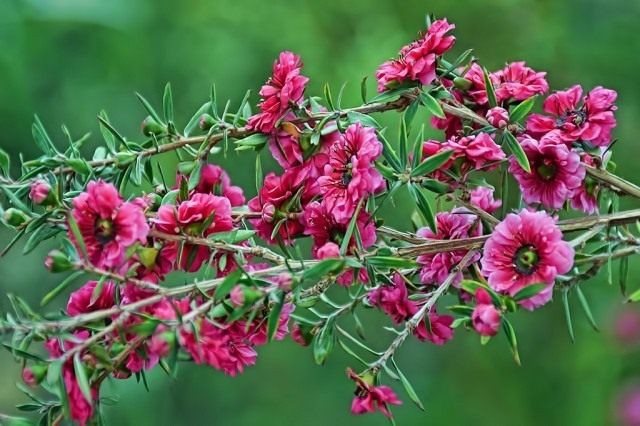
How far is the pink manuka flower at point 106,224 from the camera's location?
0.61 m

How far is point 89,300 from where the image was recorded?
66cm

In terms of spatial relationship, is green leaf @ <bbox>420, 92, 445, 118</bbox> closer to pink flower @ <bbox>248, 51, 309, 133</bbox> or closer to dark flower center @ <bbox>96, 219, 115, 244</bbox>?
pink flower @ <bbox>248, 51, 309, 133</bbox>

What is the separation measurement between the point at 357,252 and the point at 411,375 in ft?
4.81

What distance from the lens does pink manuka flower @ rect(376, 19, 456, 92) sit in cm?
68

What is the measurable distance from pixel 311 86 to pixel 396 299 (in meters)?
1.23

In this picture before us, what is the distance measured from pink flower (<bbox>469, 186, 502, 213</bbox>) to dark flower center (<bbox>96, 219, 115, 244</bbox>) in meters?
0.27

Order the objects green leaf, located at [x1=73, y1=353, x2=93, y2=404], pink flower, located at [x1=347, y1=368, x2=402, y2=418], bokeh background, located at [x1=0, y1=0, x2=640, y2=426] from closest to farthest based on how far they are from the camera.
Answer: green leaf, located at [x1=73, y1=353, x2=93, y2=404] < pink flower, located at [x1=347, y1=368, x2=402, y2=418] < bokeh background, located at [x1=0, y1=0, x2=640, y2=426]

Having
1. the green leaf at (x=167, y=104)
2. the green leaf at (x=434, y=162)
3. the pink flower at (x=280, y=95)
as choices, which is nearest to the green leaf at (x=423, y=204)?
the green leaf at (x=434, y=162)

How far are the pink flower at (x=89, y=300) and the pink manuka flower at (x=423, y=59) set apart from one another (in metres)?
0.25

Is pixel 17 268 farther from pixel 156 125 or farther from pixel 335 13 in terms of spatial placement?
pixel 156 125

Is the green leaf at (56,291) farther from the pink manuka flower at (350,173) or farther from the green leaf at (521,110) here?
the green leaf at (521,110)

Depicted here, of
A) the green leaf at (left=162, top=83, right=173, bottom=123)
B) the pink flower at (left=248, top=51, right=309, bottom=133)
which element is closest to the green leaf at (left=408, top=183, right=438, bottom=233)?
the pink flower at (left=248, top=51, right=309, bottom=133)

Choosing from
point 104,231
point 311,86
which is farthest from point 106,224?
point 311,86

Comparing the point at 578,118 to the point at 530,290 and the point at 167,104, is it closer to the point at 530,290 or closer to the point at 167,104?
the point at 530,290
